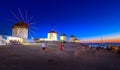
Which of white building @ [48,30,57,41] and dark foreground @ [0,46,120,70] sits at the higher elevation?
white building @ [48,30,57,41]

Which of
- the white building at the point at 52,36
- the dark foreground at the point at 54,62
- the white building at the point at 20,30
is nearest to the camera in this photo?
the dark foreground at the point at 54,62

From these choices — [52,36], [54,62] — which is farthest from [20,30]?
[54,62]

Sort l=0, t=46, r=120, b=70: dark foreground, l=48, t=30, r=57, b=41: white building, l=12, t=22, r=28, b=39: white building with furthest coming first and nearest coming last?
1. l=48, t=30, r=57, b=41: white building
2. l=12, t=22, r=28, b=39: white building
3. l=0, t=46, r=120, b=70: dark foreground

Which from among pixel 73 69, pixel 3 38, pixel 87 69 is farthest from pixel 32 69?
pixel 3 38

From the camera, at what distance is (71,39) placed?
523 feet

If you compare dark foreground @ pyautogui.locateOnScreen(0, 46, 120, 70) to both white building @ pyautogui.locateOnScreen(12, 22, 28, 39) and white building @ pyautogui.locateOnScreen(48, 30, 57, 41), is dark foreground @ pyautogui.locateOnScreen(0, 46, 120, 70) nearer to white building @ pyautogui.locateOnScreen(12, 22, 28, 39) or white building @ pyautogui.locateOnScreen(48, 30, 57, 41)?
white building @ pyautogui.locateOnScreen(12, 22, 28, 39)

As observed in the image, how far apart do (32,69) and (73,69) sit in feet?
10.1

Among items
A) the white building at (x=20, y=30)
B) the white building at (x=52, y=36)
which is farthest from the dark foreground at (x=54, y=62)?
the white building at (x=52, y=36)

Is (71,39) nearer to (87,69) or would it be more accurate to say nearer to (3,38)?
(3,38)

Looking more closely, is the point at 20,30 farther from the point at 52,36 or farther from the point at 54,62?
the point at 54,62

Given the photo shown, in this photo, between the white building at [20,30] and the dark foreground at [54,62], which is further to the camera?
the white building at [20,30]

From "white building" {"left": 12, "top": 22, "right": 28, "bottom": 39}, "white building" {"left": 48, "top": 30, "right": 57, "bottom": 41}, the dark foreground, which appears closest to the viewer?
the dark foreground

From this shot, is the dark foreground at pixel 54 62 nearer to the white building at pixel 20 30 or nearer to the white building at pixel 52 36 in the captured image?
the white building at pixel 20 30

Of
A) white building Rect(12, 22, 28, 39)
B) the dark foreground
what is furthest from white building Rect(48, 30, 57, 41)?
the dark foreground
